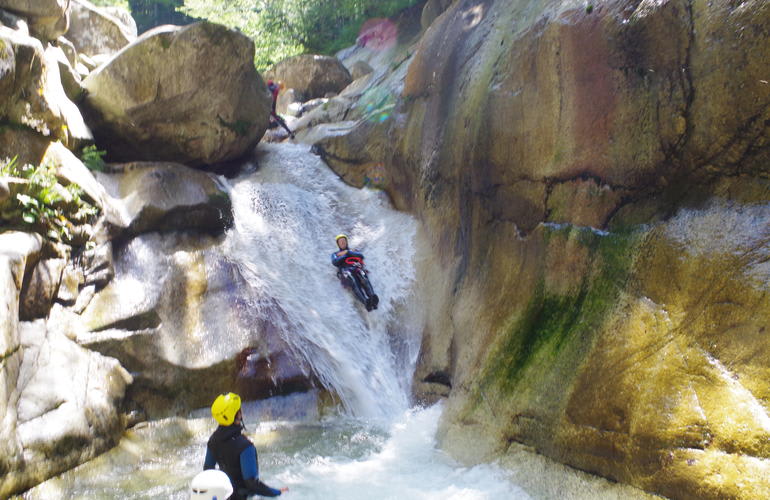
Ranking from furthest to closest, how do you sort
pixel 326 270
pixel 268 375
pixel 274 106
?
pixel 274 106
pixel 326 270
pixel 268 375

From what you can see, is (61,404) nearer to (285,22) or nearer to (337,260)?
(337,260)

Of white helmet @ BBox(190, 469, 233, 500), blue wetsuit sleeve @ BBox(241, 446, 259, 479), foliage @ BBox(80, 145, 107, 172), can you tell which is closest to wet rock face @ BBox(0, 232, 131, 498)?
blue wetsuit sleeve @ BBox(241, 446, 259, 479)

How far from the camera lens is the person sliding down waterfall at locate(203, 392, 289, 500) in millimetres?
3576

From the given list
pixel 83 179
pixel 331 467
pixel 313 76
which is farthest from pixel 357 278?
pixel 313 76

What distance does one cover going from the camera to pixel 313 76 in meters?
18.0

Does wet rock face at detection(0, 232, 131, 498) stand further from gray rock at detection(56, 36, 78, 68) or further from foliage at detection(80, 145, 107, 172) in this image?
gray rock at detection(56, 36, 78, 68)

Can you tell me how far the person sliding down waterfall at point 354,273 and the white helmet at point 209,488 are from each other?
5305 mm

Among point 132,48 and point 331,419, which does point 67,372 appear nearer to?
point 331,419

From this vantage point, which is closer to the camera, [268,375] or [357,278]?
[268,375]

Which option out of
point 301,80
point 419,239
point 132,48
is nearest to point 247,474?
point 419,239

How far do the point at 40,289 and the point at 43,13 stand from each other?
4.98 metres

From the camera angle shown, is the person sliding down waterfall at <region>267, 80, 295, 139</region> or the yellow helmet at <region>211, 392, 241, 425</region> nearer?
the yellow helmet at <region>211, 392, 241, 425</region>

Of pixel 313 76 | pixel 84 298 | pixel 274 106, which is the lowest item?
pixel 84 298

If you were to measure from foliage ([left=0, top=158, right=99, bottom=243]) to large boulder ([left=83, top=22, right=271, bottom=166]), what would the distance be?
8.53 feet
